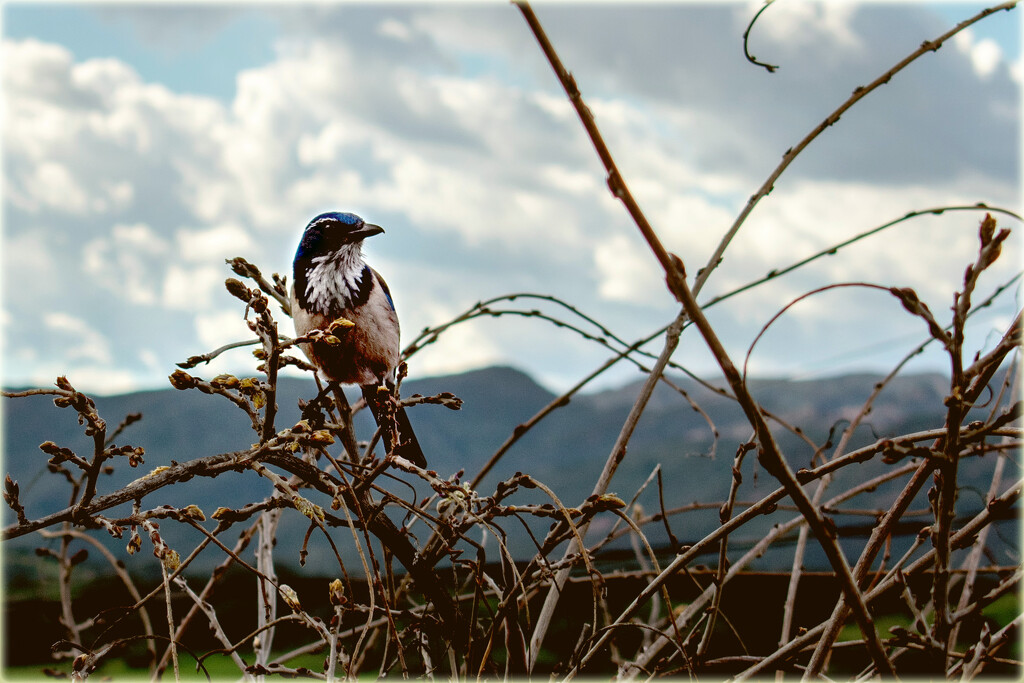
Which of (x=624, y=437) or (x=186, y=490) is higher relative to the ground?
(x=624, y=437)

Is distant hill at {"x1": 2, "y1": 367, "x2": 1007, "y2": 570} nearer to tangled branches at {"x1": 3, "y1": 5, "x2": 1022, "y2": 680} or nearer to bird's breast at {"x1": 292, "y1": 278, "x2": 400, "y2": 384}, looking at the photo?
bird's breast at {"x1": 292, "y1": 278, "x2": 400, "y2": 384}

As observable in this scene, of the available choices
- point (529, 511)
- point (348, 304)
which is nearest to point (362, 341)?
point (348, 304)

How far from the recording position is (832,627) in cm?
179

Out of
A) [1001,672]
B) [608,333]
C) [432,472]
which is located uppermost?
[608,333]

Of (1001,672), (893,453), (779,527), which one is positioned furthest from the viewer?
(1001,672)

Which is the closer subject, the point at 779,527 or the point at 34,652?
the point at 779,527

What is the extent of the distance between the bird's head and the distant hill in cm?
→ 76

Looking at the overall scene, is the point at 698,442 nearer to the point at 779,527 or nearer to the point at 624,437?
the point at 779,527

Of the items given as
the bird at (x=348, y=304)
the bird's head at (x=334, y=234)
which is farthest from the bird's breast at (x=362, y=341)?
the bird's head at (x=334, y=234)

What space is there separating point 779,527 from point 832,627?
0.85 metres

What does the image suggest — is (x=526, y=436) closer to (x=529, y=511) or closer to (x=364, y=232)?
(x=364, y=232)

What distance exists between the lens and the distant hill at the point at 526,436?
451 centimetres

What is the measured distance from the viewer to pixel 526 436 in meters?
5.39

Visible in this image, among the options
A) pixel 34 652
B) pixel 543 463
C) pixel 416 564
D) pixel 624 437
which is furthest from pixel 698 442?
pixel 34 652
